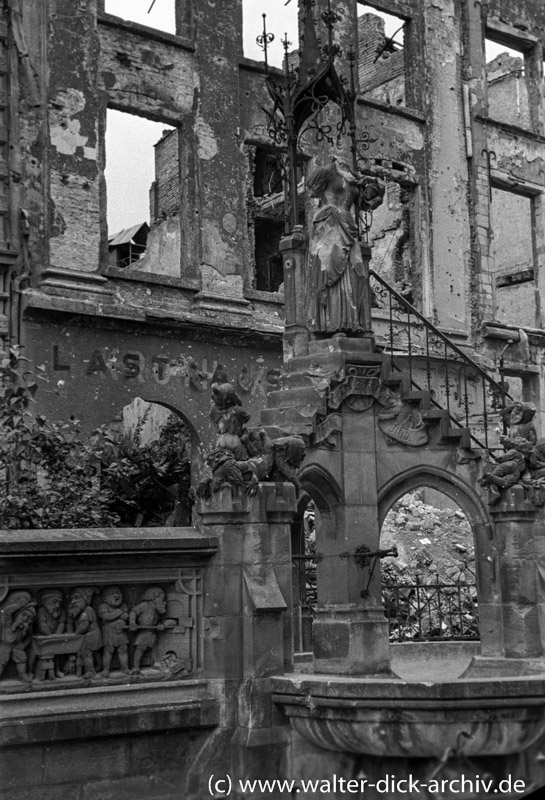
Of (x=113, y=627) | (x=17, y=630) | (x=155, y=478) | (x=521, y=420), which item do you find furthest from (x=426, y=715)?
(x=155, y=478)

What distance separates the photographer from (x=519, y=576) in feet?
34.3

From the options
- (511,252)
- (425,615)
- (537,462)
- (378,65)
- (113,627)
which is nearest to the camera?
(113,627)

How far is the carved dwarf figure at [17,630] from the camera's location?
764cm

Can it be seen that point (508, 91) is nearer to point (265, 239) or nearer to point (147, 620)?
point (265, 239)

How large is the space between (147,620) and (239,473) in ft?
4.19

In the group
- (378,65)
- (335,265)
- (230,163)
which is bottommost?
(335,265)

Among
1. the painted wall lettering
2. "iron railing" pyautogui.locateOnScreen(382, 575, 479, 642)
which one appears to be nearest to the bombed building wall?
the painted wall lettering

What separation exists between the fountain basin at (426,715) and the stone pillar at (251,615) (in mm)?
371

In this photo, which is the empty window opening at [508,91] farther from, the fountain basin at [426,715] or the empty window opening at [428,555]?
the fountain basin at [426,715]

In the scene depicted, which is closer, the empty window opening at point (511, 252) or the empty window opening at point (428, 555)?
the empty window opening at point (428, 555)

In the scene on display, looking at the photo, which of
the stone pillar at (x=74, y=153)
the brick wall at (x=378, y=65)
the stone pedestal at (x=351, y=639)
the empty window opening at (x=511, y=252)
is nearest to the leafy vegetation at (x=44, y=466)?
the stone pillar at (x=74, y=153)

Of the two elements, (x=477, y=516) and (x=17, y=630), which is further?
(x=477, y=516)

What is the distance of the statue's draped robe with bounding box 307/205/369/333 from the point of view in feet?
35.2

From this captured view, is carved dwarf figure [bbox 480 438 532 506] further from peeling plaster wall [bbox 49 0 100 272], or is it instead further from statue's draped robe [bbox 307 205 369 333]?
peeling plaster wall [bbox 49 0 100 272]
